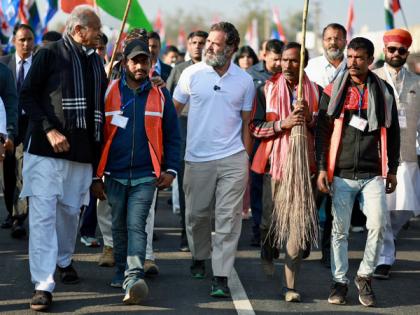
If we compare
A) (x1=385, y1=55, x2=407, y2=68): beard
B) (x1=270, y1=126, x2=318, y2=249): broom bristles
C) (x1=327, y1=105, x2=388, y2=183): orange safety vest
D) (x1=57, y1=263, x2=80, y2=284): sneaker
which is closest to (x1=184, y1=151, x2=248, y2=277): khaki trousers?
(x1=270, y1=126, x2=318, y2=249): broom bristles

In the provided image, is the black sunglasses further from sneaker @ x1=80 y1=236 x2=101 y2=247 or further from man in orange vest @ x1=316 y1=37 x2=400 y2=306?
sneaker @ x1=80 y1=236 x2=101 y2=247

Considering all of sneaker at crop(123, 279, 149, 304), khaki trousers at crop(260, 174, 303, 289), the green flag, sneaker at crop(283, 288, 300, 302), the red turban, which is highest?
the green flag

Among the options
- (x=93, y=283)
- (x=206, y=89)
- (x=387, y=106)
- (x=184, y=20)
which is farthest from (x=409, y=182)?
(x=184, y=20)

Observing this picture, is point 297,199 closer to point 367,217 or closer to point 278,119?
point 367,217

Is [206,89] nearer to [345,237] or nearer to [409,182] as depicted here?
[345,237]

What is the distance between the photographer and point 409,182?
9969 millimetres

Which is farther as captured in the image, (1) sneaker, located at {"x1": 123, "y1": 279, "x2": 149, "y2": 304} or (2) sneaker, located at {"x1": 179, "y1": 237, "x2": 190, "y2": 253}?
(2) sneaker, located at {"x1": 179, "y1": 237, "x2": 190, "y2": 253}

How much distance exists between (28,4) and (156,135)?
11030 millimetres

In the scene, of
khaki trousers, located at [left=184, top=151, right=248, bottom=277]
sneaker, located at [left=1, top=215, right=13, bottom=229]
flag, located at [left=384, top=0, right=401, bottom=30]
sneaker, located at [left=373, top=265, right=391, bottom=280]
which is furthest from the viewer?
flag, located at [left=384, top=0, right=401, bottom=30]

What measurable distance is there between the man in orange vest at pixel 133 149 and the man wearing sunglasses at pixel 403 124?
247 cm

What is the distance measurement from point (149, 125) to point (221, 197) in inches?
36.8

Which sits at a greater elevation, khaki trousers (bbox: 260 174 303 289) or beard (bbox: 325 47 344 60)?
beard (bbox: 325 47 344 60)

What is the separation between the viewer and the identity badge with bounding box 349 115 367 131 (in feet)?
27.5

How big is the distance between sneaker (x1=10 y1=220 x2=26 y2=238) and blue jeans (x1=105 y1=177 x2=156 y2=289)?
3.18 meters
